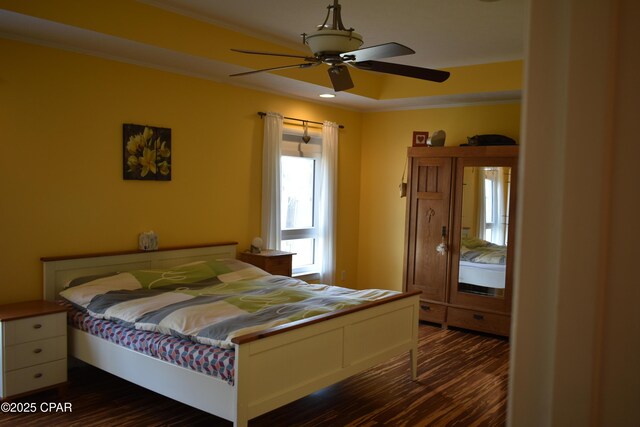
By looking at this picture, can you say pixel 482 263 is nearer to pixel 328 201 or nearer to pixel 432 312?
pixel 432 312

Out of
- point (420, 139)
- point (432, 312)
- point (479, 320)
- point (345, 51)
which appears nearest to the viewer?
point (345, 51)

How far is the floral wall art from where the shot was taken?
429 centimetres

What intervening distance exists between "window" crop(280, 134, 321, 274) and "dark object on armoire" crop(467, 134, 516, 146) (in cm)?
179

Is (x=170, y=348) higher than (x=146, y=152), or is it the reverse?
(x=146, y=152)

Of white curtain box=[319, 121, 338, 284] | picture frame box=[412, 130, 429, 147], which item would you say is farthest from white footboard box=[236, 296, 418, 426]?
picture frame box=[412, 130, 429, 147]

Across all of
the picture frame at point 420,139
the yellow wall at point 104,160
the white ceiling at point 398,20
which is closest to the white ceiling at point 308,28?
the white ceiling at point 398,20

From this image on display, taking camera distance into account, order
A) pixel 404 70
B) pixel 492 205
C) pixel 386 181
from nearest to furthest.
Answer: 1. pixel 404 70
2. pixel 492 205
3. pixel 386 181

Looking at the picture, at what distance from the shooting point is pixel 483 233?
5.30 metres

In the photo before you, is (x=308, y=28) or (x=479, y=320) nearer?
(x=308, y=28)

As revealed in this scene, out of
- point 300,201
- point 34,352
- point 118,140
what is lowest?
point 34,352

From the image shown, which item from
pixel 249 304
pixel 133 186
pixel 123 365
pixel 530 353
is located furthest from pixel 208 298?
pixel 530 353

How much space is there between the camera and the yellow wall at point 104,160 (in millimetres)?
3676

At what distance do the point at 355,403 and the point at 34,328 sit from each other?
2194 millimetres

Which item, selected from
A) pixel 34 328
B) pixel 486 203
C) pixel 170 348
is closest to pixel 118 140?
pixel 34 328
